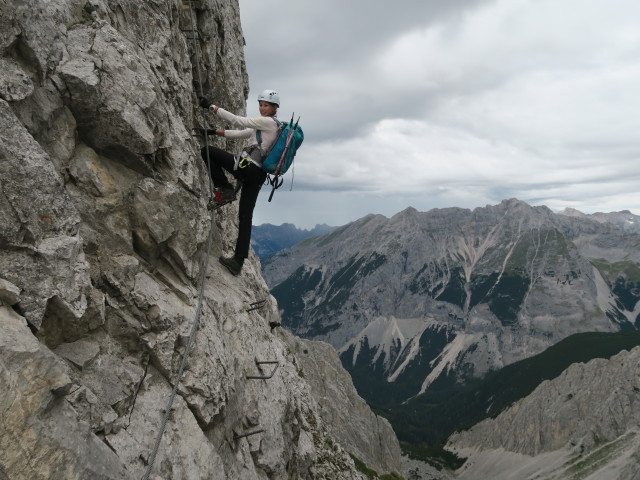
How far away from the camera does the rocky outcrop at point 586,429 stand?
136625mm

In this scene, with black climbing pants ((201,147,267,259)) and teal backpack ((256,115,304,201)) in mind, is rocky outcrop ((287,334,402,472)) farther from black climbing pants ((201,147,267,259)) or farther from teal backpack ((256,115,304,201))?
teal backpack ((256,115,304,201))

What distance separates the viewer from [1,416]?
652 cm

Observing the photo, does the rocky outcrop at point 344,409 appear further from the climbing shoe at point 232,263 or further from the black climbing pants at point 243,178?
the black climbing pants at point 243,178

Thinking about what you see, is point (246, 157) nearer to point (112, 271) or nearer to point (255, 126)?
point (255, 126)

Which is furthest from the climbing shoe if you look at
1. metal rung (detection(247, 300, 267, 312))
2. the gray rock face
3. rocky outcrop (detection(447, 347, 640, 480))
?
rocky outcrop (detection(447, 347, 640, 480))

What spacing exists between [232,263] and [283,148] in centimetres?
584

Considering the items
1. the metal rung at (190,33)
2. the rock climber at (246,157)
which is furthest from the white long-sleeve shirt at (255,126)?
the metal rung at (190,33)

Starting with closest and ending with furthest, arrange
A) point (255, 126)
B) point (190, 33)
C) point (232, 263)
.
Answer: point (255, 126), point (190, 33), point (232, 263)

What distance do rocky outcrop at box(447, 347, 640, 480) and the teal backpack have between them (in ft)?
427

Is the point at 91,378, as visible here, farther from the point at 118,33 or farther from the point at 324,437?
the point at 324,437

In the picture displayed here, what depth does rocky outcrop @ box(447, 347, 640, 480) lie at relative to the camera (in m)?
137

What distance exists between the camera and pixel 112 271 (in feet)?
36.7

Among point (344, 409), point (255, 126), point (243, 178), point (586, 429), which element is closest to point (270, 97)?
point (255, 126)

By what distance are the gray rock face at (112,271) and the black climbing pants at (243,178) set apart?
550mm
